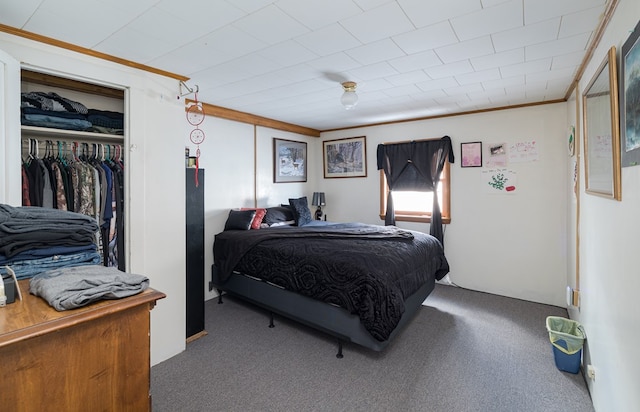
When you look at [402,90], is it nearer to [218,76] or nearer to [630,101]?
[218,76]

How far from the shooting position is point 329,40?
80.0 inches

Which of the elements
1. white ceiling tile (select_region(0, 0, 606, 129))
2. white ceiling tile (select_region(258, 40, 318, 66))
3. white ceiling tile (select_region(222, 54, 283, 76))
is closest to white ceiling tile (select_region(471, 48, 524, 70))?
white ceiling tile (select_region(0, 0, 606, 129))

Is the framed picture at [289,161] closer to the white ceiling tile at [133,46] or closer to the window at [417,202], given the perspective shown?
the window at [417,202]

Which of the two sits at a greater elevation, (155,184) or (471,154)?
(471,154)

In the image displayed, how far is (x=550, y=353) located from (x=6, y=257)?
3441 millimetres

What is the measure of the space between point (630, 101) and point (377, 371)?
→ 83.6 inches

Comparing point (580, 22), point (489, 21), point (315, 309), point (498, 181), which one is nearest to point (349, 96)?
point (489, 21)

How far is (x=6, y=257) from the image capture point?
106 centimetres

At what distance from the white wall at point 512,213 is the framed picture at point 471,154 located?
6cm

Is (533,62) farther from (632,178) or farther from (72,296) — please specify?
(72,296)

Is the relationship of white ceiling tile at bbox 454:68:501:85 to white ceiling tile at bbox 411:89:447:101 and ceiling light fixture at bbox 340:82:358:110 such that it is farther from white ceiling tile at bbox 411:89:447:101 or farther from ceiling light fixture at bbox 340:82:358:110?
ceiling light fixture at bbox 340:82:358:110

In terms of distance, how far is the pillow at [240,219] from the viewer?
152 inches

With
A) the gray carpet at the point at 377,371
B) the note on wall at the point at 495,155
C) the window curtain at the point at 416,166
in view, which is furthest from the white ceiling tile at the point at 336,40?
the gray carpet at the point at 377,371

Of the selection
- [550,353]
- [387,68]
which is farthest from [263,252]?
[550,353]
